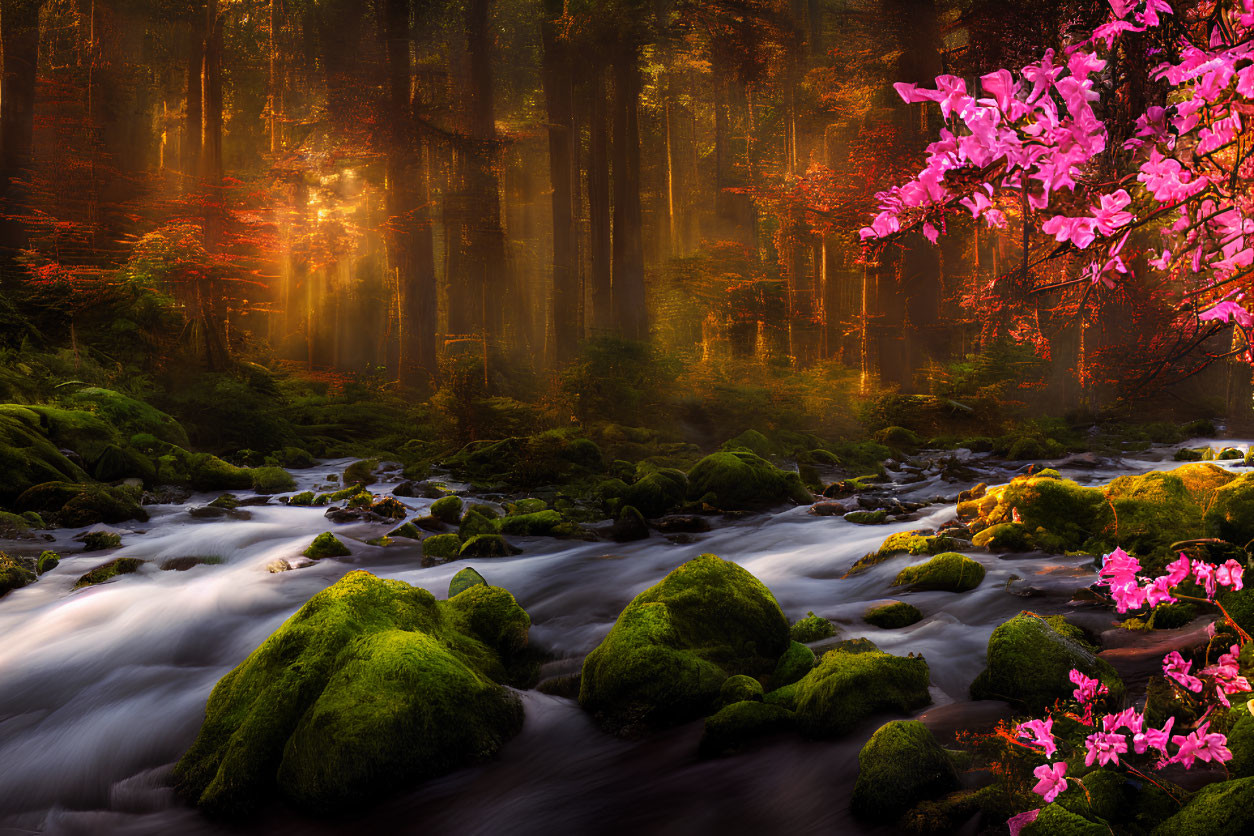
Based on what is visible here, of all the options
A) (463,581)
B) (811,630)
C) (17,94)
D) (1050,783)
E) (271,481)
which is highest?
(17,94)

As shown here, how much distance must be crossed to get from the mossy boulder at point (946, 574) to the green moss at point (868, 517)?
271 centimetres

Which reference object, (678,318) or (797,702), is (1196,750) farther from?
(678,318)

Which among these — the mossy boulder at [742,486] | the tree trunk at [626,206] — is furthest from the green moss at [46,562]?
the tree trunk at [626,206]

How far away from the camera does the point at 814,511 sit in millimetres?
9781

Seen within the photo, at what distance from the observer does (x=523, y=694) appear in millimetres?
4730

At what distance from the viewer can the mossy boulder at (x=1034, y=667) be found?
377 cm

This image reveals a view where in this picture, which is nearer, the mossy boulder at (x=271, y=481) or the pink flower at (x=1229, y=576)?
the pink flower at (x=1229, y=576)

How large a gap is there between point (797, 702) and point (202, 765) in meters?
3.25

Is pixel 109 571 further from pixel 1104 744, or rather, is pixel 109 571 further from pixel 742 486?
pixel 1104 744

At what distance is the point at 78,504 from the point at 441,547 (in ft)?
14.9

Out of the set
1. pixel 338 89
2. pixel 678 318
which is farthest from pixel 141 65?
pixel 678 318

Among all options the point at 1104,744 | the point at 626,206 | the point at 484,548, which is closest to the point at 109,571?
the point at 484,548

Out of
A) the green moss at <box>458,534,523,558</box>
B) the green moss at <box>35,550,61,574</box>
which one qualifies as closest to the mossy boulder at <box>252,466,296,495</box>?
the green moss at <box>35,550,61,574</box>

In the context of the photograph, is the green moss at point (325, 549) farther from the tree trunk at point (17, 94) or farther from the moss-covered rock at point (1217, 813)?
the tree trunk at point (17, 94)
